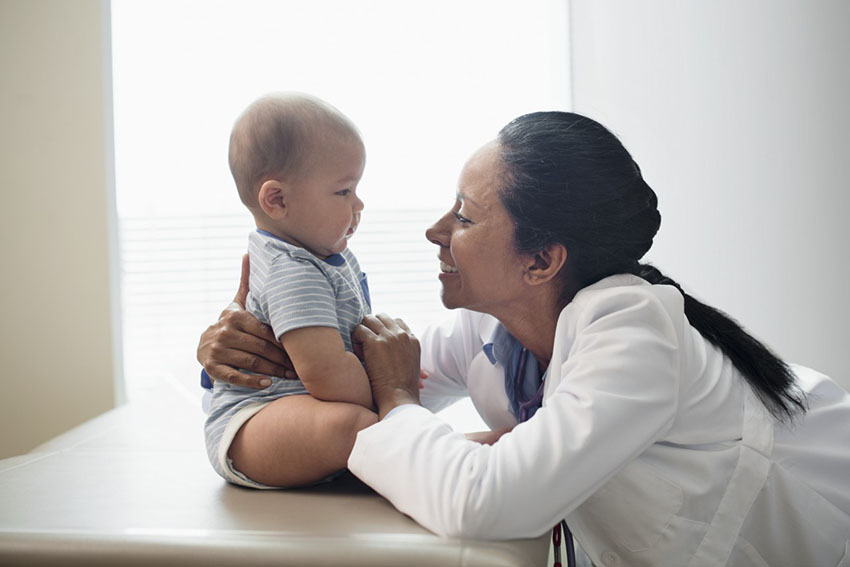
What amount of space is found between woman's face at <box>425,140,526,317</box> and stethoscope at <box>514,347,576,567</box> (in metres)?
0.14

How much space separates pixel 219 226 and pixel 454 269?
265cm

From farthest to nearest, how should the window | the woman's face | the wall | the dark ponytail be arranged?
the window
the wall
the woman's face
the dark ponytail

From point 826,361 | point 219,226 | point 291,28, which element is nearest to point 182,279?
point 219,226

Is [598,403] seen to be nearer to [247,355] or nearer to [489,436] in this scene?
[489,436]

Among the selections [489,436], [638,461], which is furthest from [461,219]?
[638,461]

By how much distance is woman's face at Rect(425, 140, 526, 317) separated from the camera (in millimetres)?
1403

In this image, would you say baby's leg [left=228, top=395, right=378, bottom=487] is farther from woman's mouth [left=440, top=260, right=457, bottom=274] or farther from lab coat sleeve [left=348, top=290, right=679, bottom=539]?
woman's mouth [left=440, top=260, right=457, bottom=274]

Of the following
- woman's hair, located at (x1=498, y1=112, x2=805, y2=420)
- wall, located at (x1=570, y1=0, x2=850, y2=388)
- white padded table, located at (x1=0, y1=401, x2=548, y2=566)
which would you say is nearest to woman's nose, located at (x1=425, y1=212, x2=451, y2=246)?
woman's hair, located at (x1=498, y1=112, x2=805, y2=420)

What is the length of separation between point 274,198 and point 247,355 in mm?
282

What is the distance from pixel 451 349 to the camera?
1805 millimetres

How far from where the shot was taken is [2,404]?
12.1 feet

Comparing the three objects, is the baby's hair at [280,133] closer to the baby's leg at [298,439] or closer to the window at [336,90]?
the baby's leg at [298,439]

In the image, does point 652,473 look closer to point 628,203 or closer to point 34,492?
point 628,203

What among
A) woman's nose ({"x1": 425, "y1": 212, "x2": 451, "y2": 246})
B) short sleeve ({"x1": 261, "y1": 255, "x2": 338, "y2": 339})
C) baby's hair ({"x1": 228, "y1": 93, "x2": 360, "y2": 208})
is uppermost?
baby's hair ({"x1": 228, "y1": 93, "x2": 360, "y2": 208})
